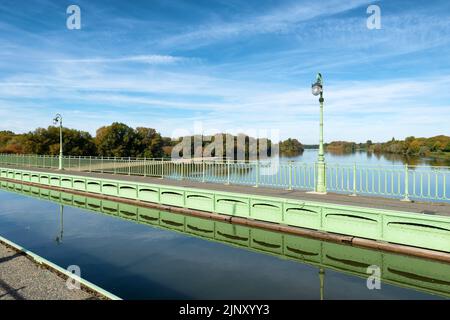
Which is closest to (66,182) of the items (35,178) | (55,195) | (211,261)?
(55,195)

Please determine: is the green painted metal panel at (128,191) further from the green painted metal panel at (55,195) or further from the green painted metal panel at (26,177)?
the green painted metal panel at (26,177)

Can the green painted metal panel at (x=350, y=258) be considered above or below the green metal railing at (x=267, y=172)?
below

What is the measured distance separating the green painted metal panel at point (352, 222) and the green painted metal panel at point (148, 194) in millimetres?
8747

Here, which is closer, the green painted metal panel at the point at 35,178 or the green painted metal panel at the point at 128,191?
the green painted metal panel at the point at 128,191

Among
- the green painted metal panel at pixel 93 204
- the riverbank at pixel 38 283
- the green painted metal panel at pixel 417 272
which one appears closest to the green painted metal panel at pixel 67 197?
the green painted metal panel at pixel 93 204

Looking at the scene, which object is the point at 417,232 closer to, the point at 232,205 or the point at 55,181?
the point at 232,205

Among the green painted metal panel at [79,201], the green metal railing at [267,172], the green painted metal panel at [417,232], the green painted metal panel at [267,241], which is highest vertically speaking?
the green metal railing at [267,172]

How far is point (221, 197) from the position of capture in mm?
13922

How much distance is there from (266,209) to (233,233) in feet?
4.89

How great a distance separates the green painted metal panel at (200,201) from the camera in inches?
564

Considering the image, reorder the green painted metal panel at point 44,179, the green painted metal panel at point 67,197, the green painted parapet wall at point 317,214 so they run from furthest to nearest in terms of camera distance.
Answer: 1. the green painted metal panel at point 44,179
2. the green painted metal panel at point 67,197
3. the green painted parapet wall at point 317,214

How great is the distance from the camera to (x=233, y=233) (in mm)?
12492

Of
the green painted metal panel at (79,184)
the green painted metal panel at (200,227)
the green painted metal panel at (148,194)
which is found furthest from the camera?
the green painted metal panel at (79,184)
